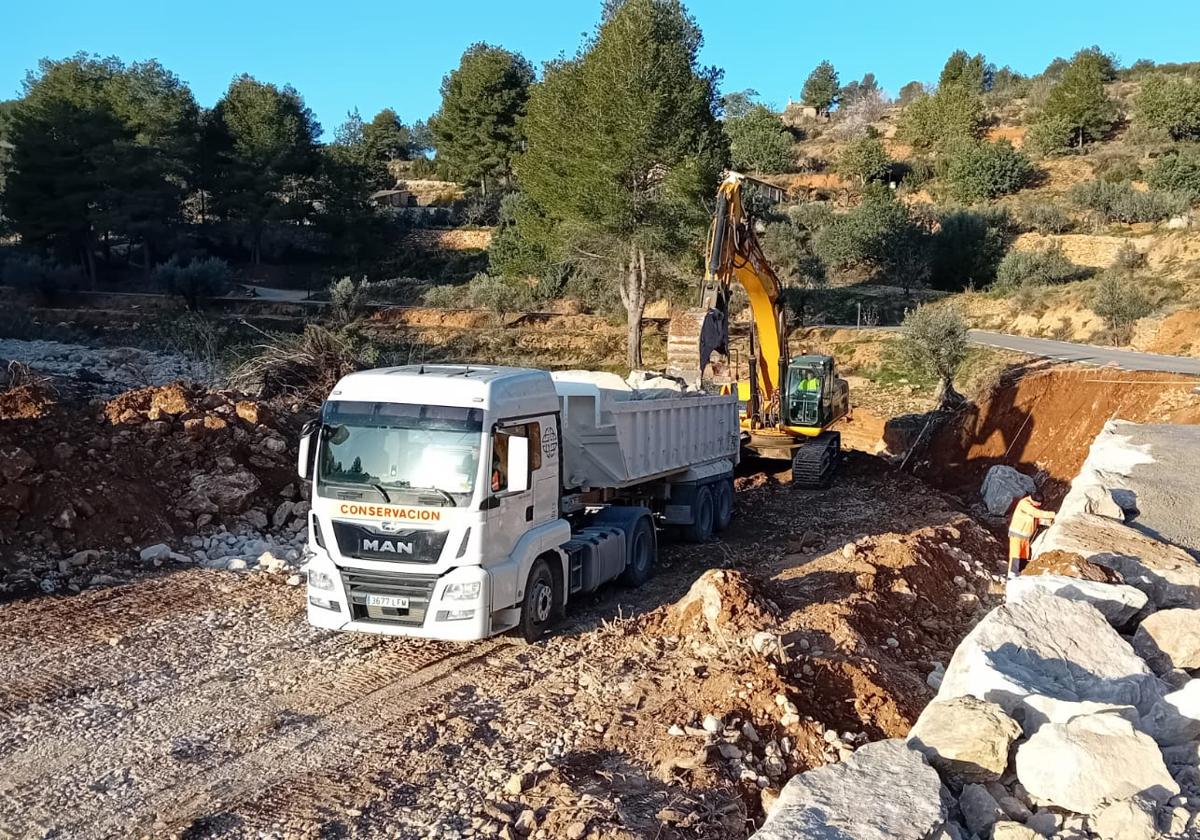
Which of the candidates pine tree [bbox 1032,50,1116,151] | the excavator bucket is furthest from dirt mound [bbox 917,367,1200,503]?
pine tree [bbox 1032,50,1116,151]

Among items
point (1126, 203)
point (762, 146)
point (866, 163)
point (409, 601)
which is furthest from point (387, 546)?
point (762, 146)

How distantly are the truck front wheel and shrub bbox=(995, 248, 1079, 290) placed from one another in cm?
3920

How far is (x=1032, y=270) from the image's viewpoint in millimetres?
44188

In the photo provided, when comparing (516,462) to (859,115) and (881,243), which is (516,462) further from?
(859,115)

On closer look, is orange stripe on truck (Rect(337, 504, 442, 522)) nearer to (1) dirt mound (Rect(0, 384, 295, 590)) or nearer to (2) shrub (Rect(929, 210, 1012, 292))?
(1) dirt mound (Rect(0, 384, 295, 590))

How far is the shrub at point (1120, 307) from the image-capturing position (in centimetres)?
3259

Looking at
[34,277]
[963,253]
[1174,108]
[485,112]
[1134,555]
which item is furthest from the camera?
[485,112]

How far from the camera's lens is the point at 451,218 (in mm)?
64625

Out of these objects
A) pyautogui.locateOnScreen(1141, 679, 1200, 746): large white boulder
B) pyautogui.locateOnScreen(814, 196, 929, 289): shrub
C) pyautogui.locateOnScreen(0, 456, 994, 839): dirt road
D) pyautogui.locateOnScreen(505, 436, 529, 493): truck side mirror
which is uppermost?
pyautogui.locateOnScreen(814, 196, 929, 289): shrub

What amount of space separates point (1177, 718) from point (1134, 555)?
4370 millimetres

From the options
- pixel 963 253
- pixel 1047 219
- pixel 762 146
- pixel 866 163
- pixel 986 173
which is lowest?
pixel 963 253

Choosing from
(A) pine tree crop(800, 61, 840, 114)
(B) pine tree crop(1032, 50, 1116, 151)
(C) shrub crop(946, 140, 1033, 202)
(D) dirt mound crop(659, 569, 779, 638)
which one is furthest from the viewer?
(A) pine tree crop(800, 61, 840, 114)

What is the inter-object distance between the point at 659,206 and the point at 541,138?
17.4 ft

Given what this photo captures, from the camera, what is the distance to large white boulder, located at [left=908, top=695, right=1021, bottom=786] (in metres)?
5.74
